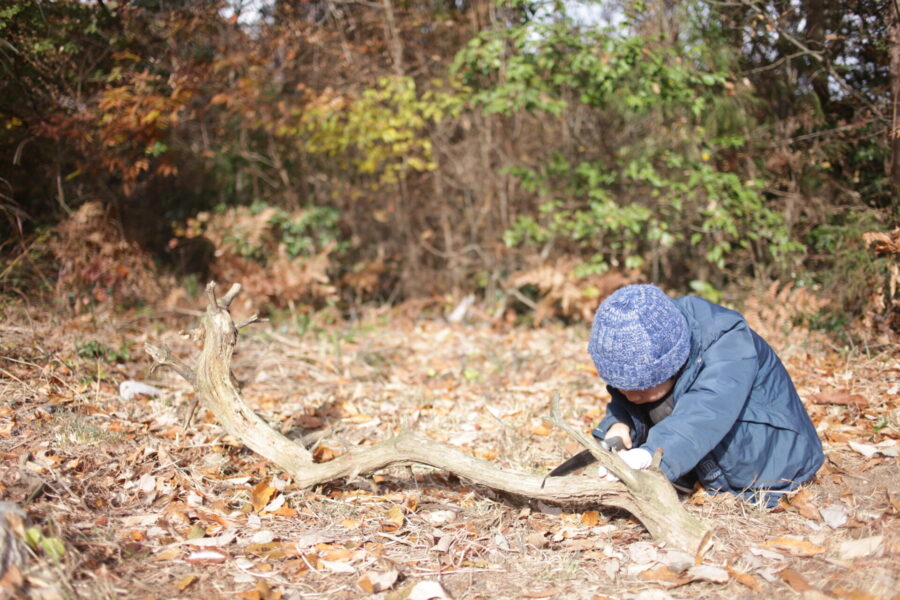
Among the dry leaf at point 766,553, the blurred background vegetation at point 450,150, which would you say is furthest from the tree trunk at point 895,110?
the dry leaf at point 766,553

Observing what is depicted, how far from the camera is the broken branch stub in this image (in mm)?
2428

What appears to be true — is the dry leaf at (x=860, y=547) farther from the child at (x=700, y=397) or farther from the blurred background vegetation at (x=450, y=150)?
the blurred background vegetation at (x=450, y=150)

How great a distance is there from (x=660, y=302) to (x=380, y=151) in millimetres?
6073

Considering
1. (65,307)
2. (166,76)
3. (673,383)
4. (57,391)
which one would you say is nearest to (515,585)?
(673,383)

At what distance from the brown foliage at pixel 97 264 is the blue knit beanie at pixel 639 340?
5.23 meters

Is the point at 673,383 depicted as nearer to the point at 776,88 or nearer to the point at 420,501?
the point at 420,501

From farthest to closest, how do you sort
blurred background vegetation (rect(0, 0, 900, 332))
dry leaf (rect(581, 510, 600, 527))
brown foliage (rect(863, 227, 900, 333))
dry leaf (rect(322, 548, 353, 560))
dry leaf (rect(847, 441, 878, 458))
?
blurred background vegetation (rect(0, 0, 900, 332)) → brown foliage (rect(863, 227, 900, 333)) → dry leaf (rect(847, 441, 878, 458)) → dry leaf (rect(581, 510, 600, 527)) → dry leaf (rect(322, 548, 353, 560))

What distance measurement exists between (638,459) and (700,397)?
335mm

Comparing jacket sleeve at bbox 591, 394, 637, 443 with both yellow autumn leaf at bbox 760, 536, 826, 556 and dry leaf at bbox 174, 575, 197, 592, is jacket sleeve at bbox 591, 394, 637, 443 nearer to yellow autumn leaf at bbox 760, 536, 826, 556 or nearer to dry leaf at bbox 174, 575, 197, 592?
yellow autumn leaf at bbox 760, 536, 826, 556

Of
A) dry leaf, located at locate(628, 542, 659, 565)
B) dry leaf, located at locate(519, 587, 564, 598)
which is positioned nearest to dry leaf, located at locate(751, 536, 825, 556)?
dry leaf, located at locate(628, 542, 659, 565)

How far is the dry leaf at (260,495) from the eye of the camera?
115 inches

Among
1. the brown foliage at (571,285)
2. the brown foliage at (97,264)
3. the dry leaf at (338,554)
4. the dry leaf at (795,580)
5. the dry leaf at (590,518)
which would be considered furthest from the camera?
the brown foliage at (571,285)

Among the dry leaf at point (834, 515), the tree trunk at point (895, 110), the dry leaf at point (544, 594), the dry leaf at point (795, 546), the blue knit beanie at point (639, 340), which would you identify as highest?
the tree trunk at point (895, 110)

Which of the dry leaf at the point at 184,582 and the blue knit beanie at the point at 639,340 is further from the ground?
the blue knit beanie at the point at 639,340
